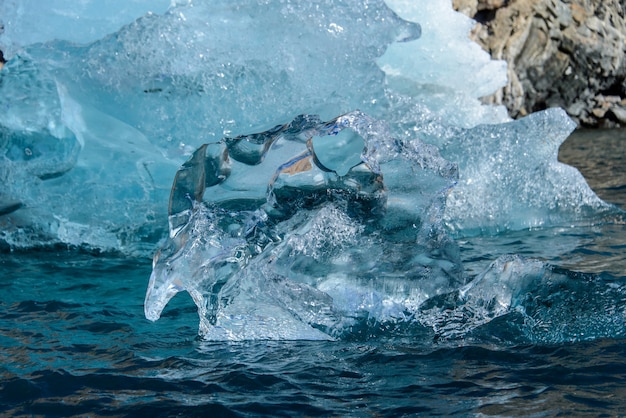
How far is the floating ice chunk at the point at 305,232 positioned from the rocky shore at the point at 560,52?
25.8 feet

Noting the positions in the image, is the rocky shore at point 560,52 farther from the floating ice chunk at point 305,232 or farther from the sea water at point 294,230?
the floating ice chunk at point 305,232

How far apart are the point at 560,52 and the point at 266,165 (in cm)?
955

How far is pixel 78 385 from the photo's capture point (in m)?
2.31

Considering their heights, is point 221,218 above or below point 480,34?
above

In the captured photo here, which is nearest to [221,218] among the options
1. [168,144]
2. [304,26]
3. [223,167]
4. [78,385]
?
[223,167]

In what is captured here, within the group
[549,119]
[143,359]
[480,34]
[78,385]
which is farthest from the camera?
[480,34]

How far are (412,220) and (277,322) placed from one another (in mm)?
696

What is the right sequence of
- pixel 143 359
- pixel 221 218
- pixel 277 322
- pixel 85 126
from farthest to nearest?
pixel 85 126
pixel 221 218
pixel 277 322
pixel 143 359

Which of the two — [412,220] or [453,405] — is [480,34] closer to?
[412,220]

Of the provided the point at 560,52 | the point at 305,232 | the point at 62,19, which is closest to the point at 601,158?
the point at 560,52

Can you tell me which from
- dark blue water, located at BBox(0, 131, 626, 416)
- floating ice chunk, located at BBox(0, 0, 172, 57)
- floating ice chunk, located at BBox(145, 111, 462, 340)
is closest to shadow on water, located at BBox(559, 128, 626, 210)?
floating ice chunk, located at BBox(145, 111, 462, 340)

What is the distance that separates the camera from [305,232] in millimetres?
3004

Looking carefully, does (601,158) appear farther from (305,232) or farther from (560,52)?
(305,232)

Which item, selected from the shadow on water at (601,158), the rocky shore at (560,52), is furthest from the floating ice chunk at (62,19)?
the rocky shore at (560,52)
